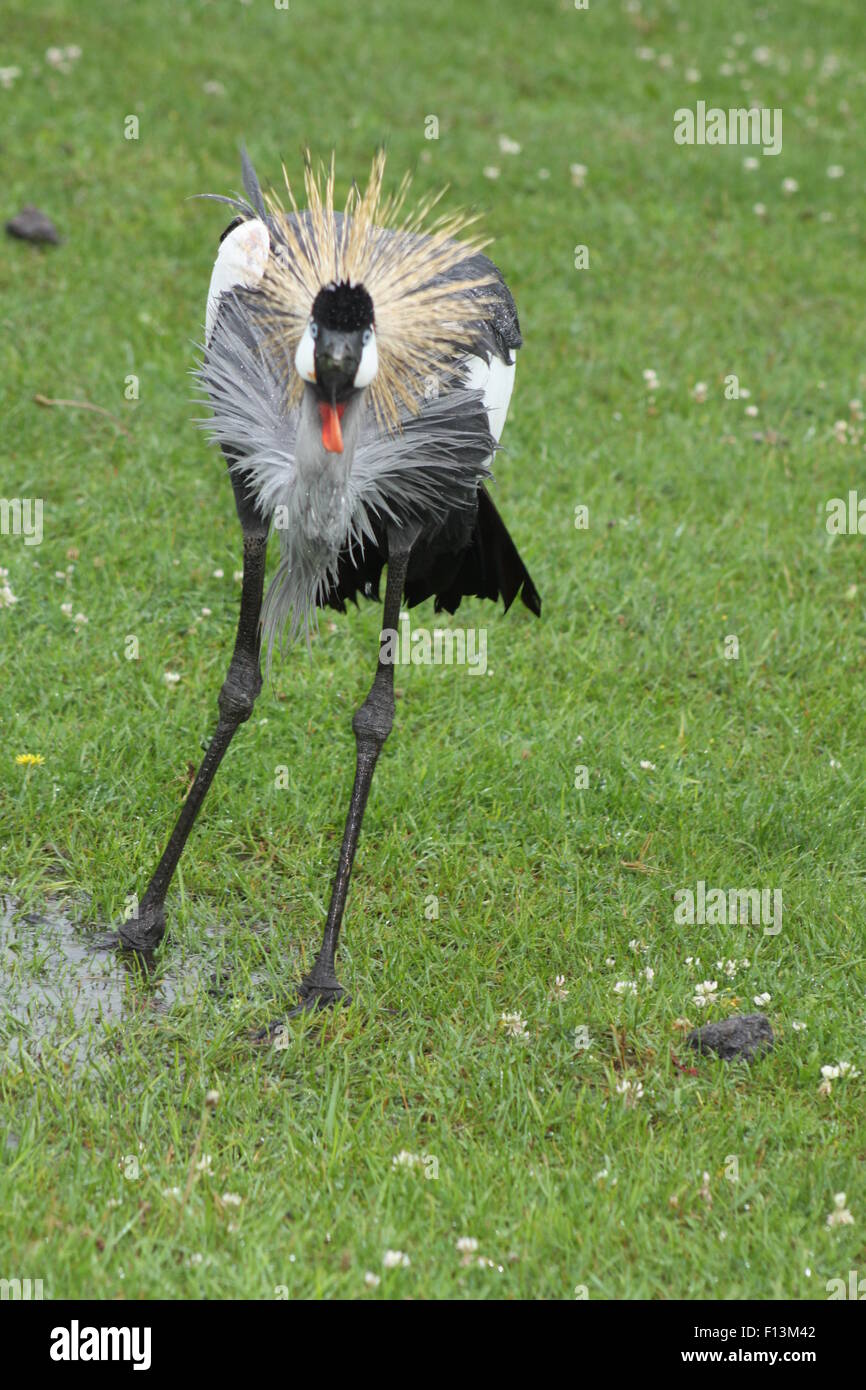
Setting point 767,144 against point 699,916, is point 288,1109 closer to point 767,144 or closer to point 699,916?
point 699,916

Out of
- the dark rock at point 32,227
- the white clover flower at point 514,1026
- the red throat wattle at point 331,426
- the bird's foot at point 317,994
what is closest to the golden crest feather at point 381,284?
the red throat wattle at point 331,426

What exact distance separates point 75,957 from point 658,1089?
72.3 inches

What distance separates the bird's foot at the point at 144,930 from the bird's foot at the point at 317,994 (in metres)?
0.49

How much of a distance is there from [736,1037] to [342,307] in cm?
235

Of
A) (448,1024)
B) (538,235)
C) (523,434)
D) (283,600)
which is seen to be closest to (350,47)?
(538,235)

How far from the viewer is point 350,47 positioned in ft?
38.4

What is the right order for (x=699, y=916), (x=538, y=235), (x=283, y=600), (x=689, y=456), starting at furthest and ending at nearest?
(x=538, y=235), (x=689, y=456), (x=699, y=916), (x=283, y=600)

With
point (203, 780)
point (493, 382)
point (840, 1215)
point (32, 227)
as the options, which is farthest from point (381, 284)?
point (32, 227)

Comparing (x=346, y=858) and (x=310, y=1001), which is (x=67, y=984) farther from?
(x=346, y=858)

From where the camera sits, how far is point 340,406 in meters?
3.81

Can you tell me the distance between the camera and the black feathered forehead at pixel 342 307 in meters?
3.66

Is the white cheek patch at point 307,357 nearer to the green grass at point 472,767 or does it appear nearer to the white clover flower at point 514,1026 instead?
the green grass at point 472,767

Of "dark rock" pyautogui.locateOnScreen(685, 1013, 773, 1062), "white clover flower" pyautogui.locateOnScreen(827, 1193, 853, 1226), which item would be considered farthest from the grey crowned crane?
"white clover flower" pyautogui.locateOnScreen(827, 1193, 853, 1226)

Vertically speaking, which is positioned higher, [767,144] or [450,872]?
[767,144]
